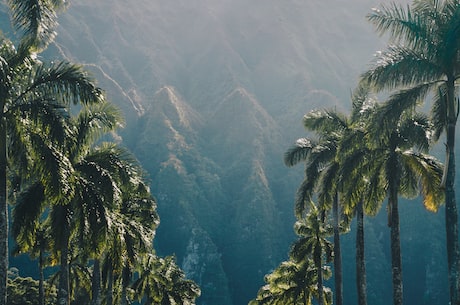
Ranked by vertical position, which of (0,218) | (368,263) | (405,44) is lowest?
(0,218)

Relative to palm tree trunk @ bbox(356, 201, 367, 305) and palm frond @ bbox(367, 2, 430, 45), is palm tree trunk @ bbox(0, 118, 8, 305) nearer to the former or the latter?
palm frond @ bbox(367, 2, 430, 45)

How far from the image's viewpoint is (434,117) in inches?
822

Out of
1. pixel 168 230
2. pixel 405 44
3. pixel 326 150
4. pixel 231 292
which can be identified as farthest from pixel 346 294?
pixel 405 44

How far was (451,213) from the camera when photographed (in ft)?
59.1

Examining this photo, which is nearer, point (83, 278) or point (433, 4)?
point (433, 4)

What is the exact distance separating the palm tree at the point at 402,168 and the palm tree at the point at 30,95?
11.6 m

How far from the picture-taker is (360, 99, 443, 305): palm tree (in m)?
22.4

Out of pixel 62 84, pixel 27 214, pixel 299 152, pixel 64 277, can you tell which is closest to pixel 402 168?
pixel 299 152

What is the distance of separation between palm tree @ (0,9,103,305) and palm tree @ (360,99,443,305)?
11642mm

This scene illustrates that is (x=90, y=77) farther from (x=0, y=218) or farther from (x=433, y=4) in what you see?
(x=433, y=4)

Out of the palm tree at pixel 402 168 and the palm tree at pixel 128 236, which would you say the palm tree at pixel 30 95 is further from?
the palm tree at pixel 402 168

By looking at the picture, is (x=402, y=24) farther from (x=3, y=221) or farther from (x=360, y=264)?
(x=3, y=221)

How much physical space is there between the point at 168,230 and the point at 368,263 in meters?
58.8

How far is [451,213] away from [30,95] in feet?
44.2
